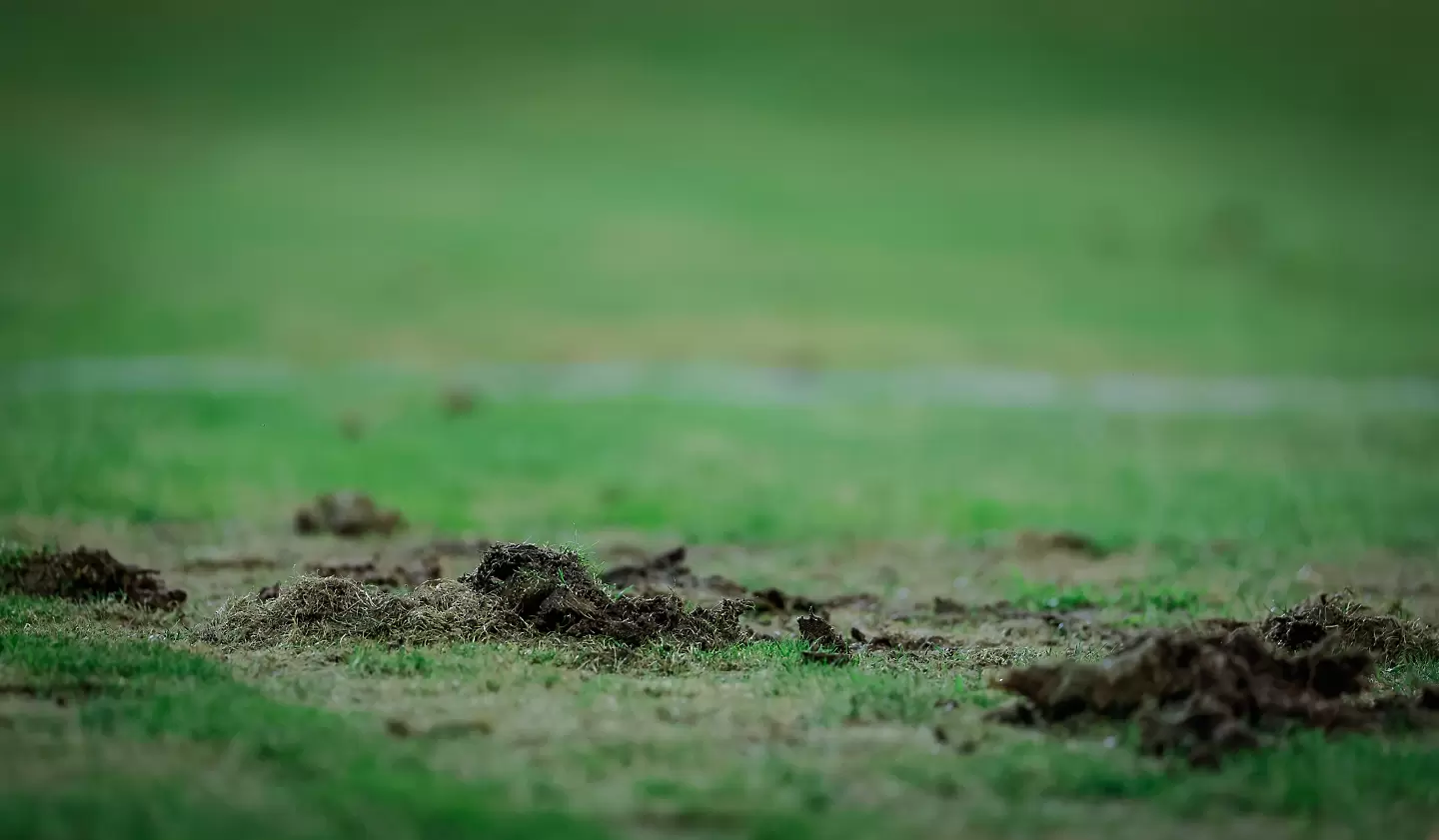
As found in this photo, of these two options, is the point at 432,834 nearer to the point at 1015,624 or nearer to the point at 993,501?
the point at 1015,624

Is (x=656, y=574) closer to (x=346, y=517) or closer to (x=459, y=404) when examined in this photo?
(x=346, y=517)

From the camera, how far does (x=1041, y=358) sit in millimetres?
53469

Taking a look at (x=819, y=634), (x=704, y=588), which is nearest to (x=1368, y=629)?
(x=819, y=634)

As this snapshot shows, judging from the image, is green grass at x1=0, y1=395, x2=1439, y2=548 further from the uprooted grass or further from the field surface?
the uprooted grass

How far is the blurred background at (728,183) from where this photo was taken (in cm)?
5616

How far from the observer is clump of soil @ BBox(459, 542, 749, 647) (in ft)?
39.1

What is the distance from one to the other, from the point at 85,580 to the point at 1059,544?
10766mm

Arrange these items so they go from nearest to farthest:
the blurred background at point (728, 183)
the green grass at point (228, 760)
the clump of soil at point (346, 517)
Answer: the green grass at point (228, 760)
the clump of soil at point (346, 517)
the blurred background at point (728, 183)

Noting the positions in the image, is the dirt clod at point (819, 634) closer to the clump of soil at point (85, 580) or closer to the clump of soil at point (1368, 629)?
the clump of soil at point (1368, 629)

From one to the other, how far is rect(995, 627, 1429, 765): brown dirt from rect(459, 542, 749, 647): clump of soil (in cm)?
288

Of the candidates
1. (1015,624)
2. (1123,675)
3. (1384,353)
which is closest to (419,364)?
(1384,353)

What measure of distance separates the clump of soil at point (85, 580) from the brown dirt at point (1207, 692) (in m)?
7.40

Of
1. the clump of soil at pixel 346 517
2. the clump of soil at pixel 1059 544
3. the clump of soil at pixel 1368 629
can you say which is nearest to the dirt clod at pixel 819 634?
the clump of soil at pixel 1368 629

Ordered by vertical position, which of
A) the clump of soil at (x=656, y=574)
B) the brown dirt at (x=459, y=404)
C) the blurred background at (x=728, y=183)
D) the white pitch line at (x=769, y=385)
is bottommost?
the clump of soil at (x=656, y=574)
